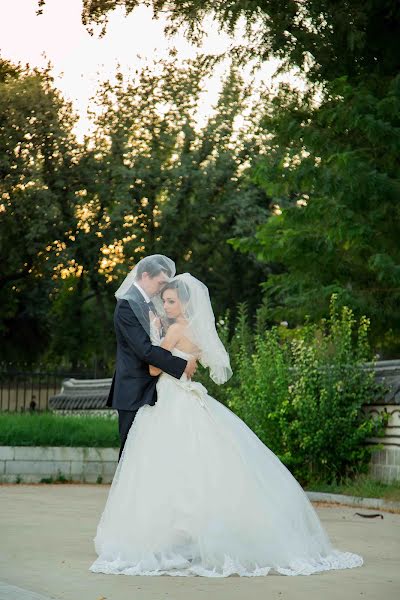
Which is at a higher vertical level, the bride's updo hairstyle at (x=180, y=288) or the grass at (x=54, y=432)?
the bride's updo hairstyle at (x=180, y=288)

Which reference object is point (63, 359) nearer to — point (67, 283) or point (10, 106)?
point (67, 283)

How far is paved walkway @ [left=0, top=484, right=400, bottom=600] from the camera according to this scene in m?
7.56

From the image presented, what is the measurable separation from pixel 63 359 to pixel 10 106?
77.7 ft

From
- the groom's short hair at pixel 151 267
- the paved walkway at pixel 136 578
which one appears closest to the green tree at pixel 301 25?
the paved walkway at pixel 136 578

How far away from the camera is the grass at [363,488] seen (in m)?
15.9

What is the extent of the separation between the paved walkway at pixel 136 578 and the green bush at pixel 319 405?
4.19 metres

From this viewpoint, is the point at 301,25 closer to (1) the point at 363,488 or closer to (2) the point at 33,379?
(1) the point at 363,488

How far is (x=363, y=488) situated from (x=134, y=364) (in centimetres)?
785

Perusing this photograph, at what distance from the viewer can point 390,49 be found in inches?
971

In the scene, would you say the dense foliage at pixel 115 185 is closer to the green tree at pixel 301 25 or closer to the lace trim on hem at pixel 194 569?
the green tree at pixel 301 25

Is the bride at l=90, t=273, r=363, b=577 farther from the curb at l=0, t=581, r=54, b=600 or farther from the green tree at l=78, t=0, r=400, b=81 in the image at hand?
the green tree at l=78, t=0, r=400, b=81

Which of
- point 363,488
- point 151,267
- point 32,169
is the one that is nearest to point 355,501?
point 363,488

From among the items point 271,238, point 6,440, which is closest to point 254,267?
point 271,238

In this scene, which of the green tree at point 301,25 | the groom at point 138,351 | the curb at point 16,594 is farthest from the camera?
the green tree at point 301,25
